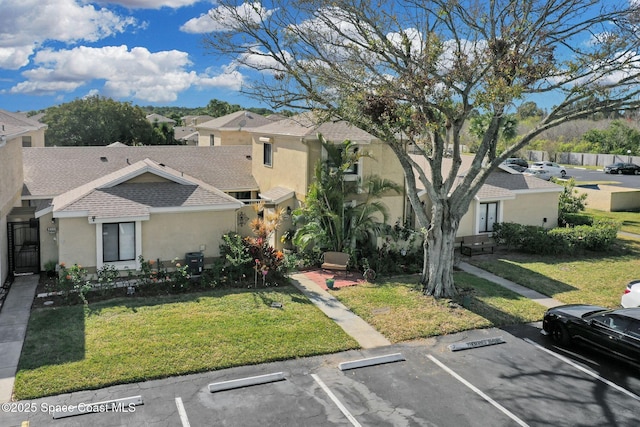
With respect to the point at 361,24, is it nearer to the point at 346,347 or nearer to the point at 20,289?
the point at 346,347

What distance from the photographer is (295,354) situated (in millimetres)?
13195

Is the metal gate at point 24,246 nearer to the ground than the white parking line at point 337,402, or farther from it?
farther from it

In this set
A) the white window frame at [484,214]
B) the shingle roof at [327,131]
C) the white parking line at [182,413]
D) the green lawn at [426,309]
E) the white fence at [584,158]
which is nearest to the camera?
the white parking line at [182,413]

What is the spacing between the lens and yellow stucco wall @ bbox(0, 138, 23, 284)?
18.5 metres

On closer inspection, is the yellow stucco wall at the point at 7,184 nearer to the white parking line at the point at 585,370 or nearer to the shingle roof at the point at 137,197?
the shingle roof at the point at 137,197

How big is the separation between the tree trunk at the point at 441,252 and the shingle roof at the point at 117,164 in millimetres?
12735

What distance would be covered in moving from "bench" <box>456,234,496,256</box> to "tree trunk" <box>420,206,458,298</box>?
7339mm

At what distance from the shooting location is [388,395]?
37.3ft

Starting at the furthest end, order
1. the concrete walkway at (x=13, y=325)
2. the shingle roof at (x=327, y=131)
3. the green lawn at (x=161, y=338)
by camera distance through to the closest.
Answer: the shingle roof at (x=327, y=131) → the green lawn at (x=161, y=338) → the concrete walkway at (x=13, y=325)

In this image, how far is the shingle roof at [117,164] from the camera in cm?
2533

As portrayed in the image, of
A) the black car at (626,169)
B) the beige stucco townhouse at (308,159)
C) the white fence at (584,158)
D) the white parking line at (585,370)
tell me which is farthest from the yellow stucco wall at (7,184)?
the white fence at (584,158)

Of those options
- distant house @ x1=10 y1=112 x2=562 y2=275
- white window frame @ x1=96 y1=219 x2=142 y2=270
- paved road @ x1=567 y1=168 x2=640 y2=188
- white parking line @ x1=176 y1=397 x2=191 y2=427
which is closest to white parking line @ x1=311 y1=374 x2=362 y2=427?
white parking line @ x1=176 y1=397 x2=191 y2=427

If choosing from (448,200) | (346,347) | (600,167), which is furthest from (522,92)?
(600,167)

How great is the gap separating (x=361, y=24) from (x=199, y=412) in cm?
1212
